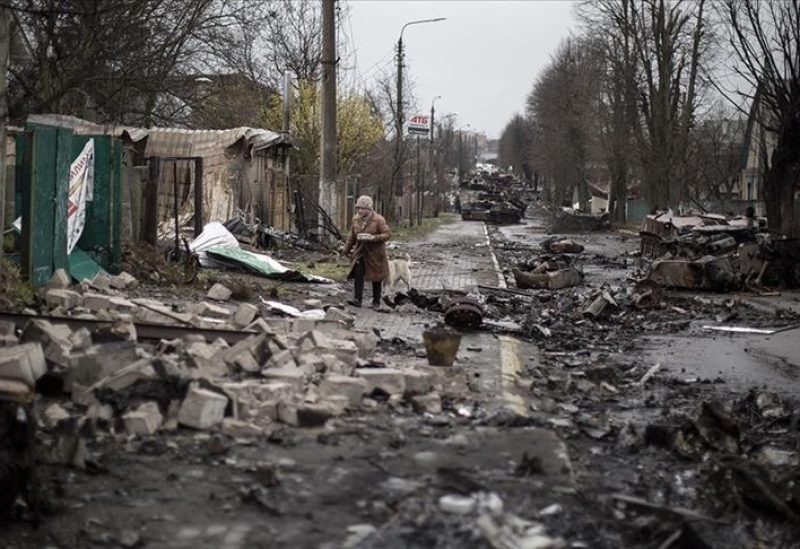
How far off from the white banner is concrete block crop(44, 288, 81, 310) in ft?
8.20

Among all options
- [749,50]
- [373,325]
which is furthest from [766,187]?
[373,325]

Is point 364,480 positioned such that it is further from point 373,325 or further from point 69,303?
point 373,325

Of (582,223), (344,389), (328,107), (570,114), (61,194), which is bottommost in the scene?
(344,389)

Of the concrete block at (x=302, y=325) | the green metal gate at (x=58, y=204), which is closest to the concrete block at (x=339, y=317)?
the concrete block at (x=302, y=325)

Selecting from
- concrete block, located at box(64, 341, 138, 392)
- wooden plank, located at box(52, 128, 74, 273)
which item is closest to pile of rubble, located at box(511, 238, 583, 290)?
wooden plank, located at box(52, 128, 74, 273)

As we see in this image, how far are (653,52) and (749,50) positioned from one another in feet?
64.4

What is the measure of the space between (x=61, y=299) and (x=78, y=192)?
3.40m

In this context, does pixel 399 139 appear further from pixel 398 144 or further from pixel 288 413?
pixel 288 413

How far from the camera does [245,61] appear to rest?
117 feet

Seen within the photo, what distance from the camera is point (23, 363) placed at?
6.59m

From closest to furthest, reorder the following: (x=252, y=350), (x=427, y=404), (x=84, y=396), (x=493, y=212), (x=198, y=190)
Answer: (x=84, y=396) < (x=427, y=404) < (x=252, y=350) < (x=198, y=190) < (x=493, y=212)

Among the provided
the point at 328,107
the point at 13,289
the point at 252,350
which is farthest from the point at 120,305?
the point at 328,107

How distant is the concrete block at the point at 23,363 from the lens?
256 inches

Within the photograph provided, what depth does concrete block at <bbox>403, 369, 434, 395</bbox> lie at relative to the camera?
744cm
